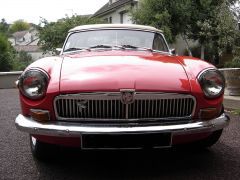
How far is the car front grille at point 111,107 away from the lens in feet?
9.98

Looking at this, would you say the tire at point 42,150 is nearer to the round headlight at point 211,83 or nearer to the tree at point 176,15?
the round headlight at point 211,83

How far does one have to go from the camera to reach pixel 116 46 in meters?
4.47

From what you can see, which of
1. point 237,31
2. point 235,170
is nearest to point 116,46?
point 235,170

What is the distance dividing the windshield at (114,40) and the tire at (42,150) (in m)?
1.34

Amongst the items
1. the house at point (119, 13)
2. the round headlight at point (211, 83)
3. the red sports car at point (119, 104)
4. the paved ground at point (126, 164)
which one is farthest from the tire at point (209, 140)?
the house at point (119, 13)

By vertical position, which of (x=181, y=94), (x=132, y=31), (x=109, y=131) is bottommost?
(x=109, y=131)

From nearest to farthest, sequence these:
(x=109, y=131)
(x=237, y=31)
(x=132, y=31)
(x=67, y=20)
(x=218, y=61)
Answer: (x=109, y=131) → (x=132, y=31) → (x=237, y=31) → (x=218, y=61) → (x=67, y=20)

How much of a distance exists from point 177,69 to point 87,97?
89 cm

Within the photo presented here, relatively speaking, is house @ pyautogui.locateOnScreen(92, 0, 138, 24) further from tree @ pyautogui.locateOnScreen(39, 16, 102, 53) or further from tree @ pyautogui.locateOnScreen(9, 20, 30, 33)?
tree @ pyautogui.locateOnScreen(9, 20, 30, 33)

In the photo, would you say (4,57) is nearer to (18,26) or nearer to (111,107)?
(111,107)

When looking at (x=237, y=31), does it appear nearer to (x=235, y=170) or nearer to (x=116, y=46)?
(x=116, y=46)

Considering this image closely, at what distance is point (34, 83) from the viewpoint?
10.6 ft

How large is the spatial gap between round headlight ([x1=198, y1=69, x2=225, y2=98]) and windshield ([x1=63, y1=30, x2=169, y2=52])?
1286 mm

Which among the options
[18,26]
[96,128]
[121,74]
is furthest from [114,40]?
[18,26]
